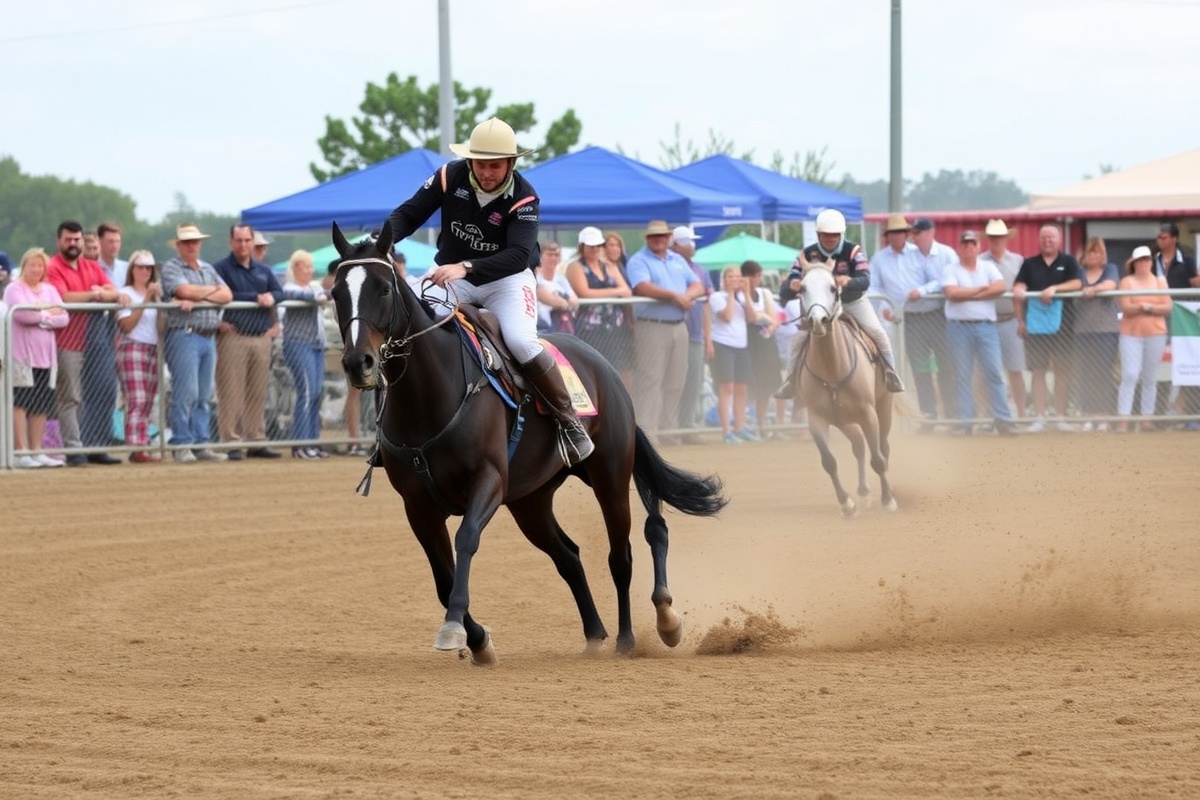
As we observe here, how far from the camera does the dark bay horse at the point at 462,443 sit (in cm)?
771

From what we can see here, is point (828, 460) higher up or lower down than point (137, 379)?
lower down

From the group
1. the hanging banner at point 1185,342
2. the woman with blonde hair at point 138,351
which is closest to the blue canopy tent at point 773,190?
the hanging banner at point 1185,342

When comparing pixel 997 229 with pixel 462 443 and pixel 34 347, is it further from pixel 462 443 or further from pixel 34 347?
pixel 462 443

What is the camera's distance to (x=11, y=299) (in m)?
16.2

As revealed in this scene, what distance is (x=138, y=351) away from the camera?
1678 cm

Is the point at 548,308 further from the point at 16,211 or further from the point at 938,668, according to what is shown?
the point at 16,211

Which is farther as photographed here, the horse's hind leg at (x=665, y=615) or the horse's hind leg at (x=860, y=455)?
the horse's hind leg at (x=860, y=455)

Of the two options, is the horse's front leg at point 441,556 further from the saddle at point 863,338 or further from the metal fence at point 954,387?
the metal fence at point 954,387

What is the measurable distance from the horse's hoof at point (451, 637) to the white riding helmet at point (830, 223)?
7.97 m

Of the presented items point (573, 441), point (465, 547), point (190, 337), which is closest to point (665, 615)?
point (573, 441)

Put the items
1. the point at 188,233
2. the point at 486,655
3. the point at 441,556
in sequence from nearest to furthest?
the point at 486,655 → the point at 441,556 → the point at 188,233

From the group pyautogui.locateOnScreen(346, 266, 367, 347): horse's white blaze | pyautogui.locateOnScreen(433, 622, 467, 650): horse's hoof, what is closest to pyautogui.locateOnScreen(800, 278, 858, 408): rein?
pyautogui.locateOnScreen(346, 266, 367, 347): horse's white blaze

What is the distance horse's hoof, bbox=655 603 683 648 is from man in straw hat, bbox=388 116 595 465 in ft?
3.03

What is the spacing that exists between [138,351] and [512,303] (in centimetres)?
902
